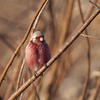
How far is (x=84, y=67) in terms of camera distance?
555cm

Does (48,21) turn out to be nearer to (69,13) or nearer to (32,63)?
(69,13)

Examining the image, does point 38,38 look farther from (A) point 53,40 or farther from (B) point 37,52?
(A) point 53,40

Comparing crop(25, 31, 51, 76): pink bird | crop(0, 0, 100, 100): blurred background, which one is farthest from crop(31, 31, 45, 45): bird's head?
crop(0, 0, 100, 100): blurred background

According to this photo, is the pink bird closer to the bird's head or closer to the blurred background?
the bird's head

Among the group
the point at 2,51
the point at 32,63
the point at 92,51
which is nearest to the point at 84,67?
the point at 92,51

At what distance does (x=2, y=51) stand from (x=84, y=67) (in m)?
2.47

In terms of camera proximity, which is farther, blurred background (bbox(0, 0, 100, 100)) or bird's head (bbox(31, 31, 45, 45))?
blurred background (bbox(0, 0, 100, 100))

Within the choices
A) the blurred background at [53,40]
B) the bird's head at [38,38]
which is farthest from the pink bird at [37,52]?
the blurred background at [53,40]

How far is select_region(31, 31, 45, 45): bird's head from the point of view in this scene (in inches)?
88.1

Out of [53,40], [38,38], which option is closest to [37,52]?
[38,38]

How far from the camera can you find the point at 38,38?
Answer: 7.48 feet

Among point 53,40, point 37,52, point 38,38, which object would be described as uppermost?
point 53,40

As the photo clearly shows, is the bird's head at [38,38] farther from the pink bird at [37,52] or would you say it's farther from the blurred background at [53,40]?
the blurred background at [53,40]

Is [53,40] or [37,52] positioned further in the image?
[53,40]
